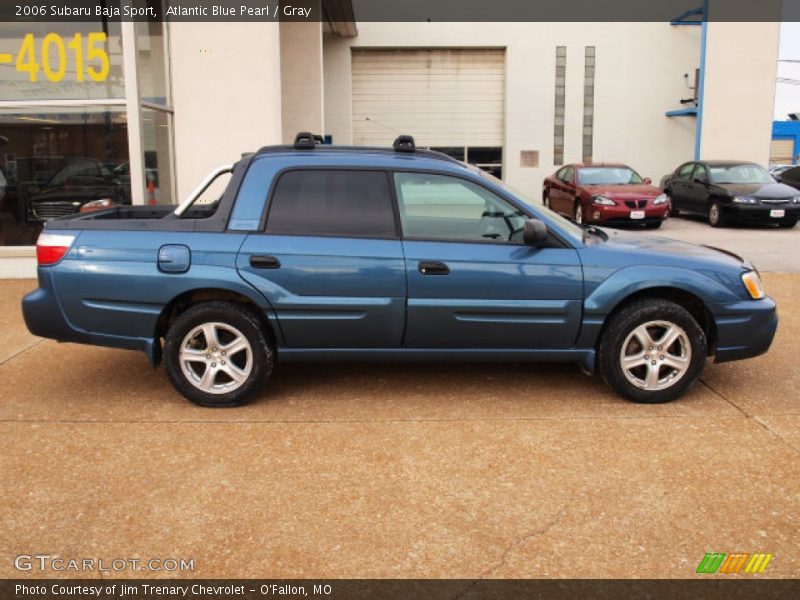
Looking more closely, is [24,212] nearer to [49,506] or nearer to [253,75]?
[253,75]

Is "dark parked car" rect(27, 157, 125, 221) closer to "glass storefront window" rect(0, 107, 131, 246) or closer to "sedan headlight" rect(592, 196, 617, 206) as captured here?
"glass storefront window" rect(0, 107, 131, 246)

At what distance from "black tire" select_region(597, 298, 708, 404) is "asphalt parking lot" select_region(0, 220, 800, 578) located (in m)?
0.14

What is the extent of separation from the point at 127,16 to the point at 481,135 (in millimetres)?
17683

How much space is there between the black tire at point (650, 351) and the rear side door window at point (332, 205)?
158 centimetres

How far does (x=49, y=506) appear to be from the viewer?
3.59 m

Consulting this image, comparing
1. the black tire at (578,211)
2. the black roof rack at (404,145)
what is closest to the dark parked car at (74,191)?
the black roof rack at (404,145)

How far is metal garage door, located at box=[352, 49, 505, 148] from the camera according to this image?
24.8m

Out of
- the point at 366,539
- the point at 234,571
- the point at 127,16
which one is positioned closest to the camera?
the point at 234,571

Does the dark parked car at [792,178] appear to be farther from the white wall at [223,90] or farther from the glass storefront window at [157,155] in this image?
the glass storefront window at [157,155]

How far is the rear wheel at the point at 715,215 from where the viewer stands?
17156 mm

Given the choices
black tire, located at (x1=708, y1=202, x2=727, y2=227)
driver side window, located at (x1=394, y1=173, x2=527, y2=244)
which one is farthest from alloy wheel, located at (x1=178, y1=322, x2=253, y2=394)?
black tire, located at (x1=708, y1=202, x2=727, y2=227)

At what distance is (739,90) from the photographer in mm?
22719

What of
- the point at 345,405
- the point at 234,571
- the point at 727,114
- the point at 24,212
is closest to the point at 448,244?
the point at 345,405

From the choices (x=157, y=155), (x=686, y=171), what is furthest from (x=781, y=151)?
(x=157, y=155)
